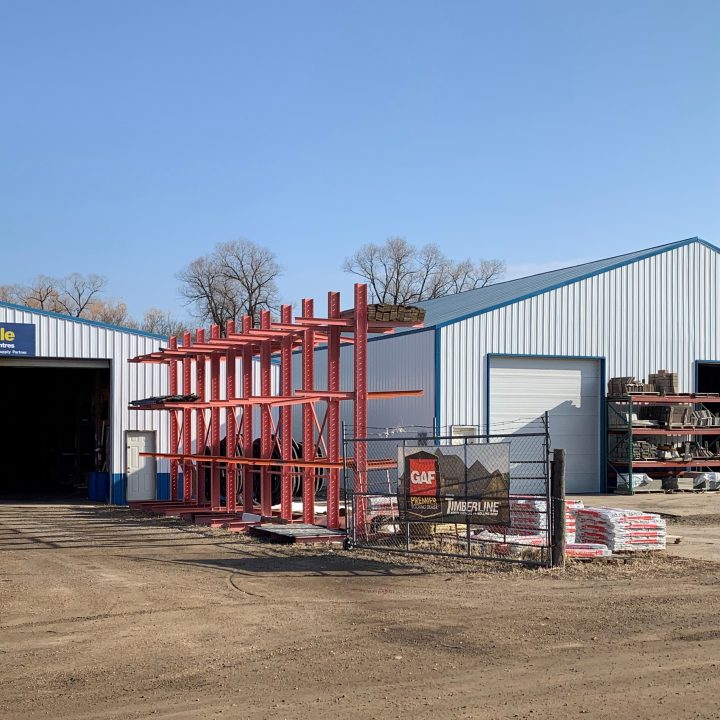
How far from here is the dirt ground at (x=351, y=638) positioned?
7980mm

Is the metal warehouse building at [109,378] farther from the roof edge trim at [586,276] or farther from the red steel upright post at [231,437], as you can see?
the roof edge trim at [586,276]

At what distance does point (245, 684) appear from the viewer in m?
8.52

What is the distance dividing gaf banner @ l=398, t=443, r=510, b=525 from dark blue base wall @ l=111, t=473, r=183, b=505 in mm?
14098

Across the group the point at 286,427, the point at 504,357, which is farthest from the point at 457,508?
the point at 504,357

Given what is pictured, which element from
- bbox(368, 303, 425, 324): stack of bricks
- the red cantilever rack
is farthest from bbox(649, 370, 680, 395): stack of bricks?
bbox(368, 303, 425, 324): stack of bricks

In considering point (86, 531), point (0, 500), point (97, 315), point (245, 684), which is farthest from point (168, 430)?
point (97, 315)

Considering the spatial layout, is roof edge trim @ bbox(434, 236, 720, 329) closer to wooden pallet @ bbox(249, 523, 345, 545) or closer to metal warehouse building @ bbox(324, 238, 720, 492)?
metal warehouse building @ bbox(324, 238, 720, 492)

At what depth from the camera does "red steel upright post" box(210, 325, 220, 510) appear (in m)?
25.7

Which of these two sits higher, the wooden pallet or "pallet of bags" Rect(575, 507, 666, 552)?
"pallet of bags" Rect(575, 507, 666, 552)

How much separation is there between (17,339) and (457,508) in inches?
666

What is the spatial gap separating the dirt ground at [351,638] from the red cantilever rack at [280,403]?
3636mm

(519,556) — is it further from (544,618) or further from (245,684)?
(245,684)

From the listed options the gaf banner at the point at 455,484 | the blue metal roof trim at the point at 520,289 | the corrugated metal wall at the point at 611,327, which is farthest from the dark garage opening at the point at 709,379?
the gaf banner at the point at 455,484

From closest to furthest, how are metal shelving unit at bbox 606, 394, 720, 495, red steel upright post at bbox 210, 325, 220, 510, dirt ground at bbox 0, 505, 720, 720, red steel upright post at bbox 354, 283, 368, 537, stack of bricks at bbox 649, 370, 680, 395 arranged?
dirt ground at bbox 0, 505, 720, 720
red steel upright post at bbox 354, 283, 368, 537
red steel upright post at bbox 210, 325, 220, 510
metal shelving unit at bbox 606, 394, 720, 495
stack of bricks at bbox 649, 370, 680, 395
